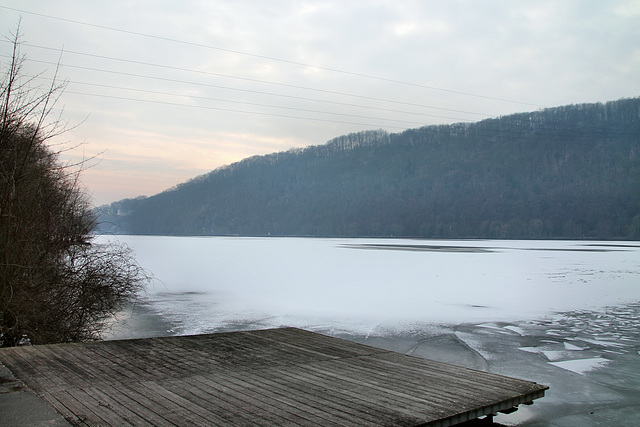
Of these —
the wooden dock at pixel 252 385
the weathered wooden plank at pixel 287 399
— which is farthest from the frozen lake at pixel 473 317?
the weathered wooden plank at pixel 287 399

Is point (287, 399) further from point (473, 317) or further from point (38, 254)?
point (473, 317)

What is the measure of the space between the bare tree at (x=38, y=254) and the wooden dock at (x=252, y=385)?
1.07 metres

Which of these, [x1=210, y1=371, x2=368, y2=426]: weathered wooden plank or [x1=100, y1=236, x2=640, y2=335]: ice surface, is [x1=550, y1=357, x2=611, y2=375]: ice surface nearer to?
[x1=100, y1=236, x2=640, y2=335]: ice surface

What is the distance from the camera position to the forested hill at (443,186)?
9375cm

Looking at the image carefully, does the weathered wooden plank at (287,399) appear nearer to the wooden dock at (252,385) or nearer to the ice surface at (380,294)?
the wooden dock at (252,385)

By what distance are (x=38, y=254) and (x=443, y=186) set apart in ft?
358

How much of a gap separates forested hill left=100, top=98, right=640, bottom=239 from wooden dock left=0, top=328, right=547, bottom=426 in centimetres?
7945

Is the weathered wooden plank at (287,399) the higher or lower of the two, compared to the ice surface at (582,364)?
higher

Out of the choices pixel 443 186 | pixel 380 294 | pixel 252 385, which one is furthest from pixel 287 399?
pixel 443 186

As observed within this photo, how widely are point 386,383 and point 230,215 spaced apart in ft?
408

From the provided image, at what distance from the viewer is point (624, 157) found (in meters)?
97.9

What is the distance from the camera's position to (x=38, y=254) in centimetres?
655

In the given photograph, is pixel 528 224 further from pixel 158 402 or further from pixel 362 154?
pixel 158 402

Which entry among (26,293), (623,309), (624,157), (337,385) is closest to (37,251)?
(26,293)
